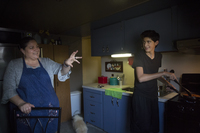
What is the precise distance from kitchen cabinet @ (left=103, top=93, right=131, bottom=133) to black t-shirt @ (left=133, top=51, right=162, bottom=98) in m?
0.56

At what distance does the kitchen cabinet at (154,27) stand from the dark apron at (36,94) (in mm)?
1622

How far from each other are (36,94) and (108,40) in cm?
188

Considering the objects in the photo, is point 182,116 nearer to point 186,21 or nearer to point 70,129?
point 186,21

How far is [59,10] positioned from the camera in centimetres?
209

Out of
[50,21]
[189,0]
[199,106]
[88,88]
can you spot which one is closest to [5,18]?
[50,21]

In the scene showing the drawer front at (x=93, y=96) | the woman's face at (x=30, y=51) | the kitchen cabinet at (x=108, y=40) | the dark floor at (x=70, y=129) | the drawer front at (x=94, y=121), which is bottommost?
the dark floor at (x=70, y=129)

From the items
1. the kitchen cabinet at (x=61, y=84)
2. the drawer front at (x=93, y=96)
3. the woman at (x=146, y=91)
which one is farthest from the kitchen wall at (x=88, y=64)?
the woman at (x=146, y=91)

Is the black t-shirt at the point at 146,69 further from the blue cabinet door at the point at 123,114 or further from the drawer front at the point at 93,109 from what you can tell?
the drawer front at the point at 93,109

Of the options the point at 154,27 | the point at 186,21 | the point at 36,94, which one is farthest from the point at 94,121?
the point at 186,21

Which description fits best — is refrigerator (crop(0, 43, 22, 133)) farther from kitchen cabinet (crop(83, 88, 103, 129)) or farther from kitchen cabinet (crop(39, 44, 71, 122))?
kitchen cabinet (crop(83, 88, 103, 129))

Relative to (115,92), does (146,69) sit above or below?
above

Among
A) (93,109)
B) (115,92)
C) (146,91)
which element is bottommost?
(93,109)

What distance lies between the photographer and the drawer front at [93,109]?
2809 millimetres

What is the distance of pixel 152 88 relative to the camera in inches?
70.4
